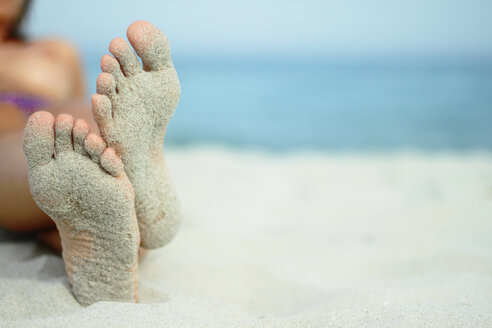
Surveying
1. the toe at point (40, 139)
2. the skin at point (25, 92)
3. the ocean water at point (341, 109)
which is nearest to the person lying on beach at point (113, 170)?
the toe at point (40, 139)

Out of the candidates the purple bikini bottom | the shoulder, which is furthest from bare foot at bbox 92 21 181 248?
the shoulder

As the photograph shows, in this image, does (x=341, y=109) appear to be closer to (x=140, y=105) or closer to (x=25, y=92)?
(x=25, y=92)

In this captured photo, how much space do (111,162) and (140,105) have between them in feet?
0.40

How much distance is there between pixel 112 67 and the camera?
2.41 ft

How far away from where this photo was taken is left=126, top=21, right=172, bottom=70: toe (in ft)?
2.41

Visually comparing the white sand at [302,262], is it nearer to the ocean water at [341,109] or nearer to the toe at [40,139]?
the toe at [40,139]

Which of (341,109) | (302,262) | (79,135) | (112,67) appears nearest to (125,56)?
(112,67)

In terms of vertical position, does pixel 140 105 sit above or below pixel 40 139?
above

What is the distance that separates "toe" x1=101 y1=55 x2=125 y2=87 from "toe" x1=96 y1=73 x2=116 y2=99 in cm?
1

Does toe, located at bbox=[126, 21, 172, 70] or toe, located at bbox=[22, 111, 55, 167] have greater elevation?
toe, located at bbox=[126, 21, 172, 70]

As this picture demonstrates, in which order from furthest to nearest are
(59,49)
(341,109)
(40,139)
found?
1. (341,109)
2. (59,49)
3. (40,139)

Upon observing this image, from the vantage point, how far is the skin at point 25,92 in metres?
0.96

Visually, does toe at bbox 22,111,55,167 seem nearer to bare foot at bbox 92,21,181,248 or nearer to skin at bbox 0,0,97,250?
bare foot at bbox 92,21,181,248

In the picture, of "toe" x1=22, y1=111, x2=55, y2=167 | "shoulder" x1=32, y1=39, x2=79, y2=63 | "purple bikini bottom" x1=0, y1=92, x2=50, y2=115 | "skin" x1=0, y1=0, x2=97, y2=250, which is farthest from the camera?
"shoulder" x1=32, y1=39, x2=79, y2=63
